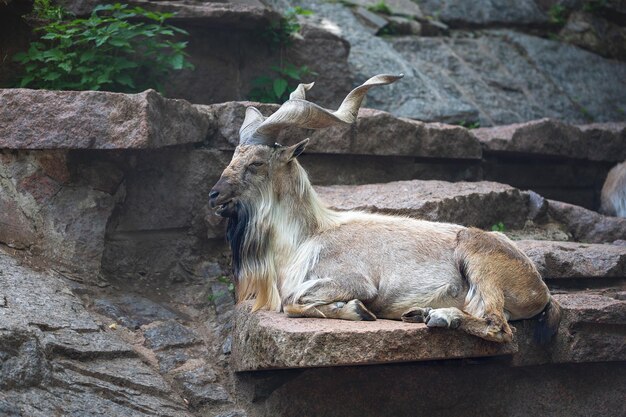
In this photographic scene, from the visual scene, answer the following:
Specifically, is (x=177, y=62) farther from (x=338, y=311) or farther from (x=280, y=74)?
(x=338, y=311)

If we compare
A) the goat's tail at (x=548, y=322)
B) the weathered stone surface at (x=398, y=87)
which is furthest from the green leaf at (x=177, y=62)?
the goat's tail at (x=548, y=322)

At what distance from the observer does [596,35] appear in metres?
13.1

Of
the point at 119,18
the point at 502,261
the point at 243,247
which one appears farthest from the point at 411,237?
the point at 119,18

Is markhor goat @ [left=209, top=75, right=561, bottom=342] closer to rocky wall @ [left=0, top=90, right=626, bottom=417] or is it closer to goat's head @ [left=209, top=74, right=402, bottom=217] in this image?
goat's head @ [left=209, top=74, right=402, bottom=217]

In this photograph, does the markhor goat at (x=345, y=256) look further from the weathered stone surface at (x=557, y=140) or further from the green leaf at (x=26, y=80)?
the weathered stone surface at (x=557, y=140)

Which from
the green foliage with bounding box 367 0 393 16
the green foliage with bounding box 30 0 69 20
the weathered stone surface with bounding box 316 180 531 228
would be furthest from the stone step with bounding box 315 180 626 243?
the green foliage with bounding box 367 0 393 16

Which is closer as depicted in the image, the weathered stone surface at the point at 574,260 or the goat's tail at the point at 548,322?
the goat's tail at the point at 548,322

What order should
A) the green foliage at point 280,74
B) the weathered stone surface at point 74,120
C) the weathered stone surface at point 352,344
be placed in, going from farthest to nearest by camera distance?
the green foliage at point 280,74, the weathered stone surface at point 74,120, the weathered stone surface at point 352,344

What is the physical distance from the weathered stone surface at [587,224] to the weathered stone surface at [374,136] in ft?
3.58

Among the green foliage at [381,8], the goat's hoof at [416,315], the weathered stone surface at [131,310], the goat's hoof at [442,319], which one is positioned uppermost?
the goat's hoof at [442,319]

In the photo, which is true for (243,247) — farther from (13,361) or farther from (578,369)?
(578,369)

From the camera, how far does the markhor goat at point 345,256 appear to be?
5.84 m

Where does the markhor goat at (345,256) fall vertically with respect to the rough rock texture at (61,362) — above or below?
above

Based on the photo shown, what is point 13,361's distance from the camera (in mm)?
5566
